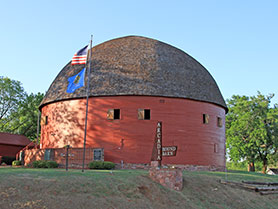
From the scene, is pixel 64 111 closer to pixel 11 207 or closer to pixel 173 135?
pixel 173 135

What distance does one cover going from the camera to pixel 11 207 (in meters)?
11.5

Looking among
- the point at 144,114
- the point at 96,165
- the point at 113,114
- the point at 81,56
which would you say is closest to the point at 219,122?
the point at 144,114

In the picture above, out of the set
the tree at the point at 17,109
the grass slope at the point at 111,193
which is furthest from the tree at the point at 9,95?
the grass slope at the point at 111,193

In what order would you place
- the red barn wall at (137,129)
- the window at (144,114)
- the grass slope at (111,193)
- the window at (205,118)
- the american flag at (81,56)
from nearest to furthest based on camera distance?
the grass slope at (111,193) < the american flag at (81,56) < the red barn wall at (137,129) < the window at (144,114) < the window at (205,118)

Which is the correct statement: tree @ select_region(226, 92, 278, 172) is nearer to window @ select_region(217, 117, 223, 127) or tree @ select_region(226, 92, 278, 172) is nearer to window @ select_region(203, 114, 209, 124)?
window @ select_region(217, 117, 223, 127)

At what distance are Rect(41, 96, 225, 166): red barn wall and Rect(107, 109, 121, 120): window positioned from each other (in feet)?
0.81

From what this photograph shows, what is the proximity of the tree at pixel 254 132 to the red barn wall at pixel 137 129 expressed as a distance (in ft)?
58.2

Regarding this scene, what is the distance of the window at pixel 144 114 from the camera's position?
26234 millimetres

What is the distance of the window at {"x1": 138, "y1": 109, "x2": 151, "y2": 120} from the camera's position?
26.2 meters

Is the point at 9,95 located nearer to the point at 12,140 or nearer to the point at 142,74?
the point at 12,140

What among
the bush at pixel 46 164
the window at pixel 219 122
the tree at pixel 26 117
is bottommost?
the bush at pixel 46 164

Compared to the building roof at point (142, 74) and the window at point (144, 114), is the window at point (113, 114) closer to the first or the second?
the building roof at point (142, 74)

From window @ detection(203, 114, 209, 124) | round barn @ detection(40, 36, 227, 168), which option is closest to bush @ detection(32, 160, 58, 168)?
round barn @ detection(40, 36, 227, 168)

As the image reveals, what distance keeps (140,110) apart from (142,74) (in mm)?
3070
